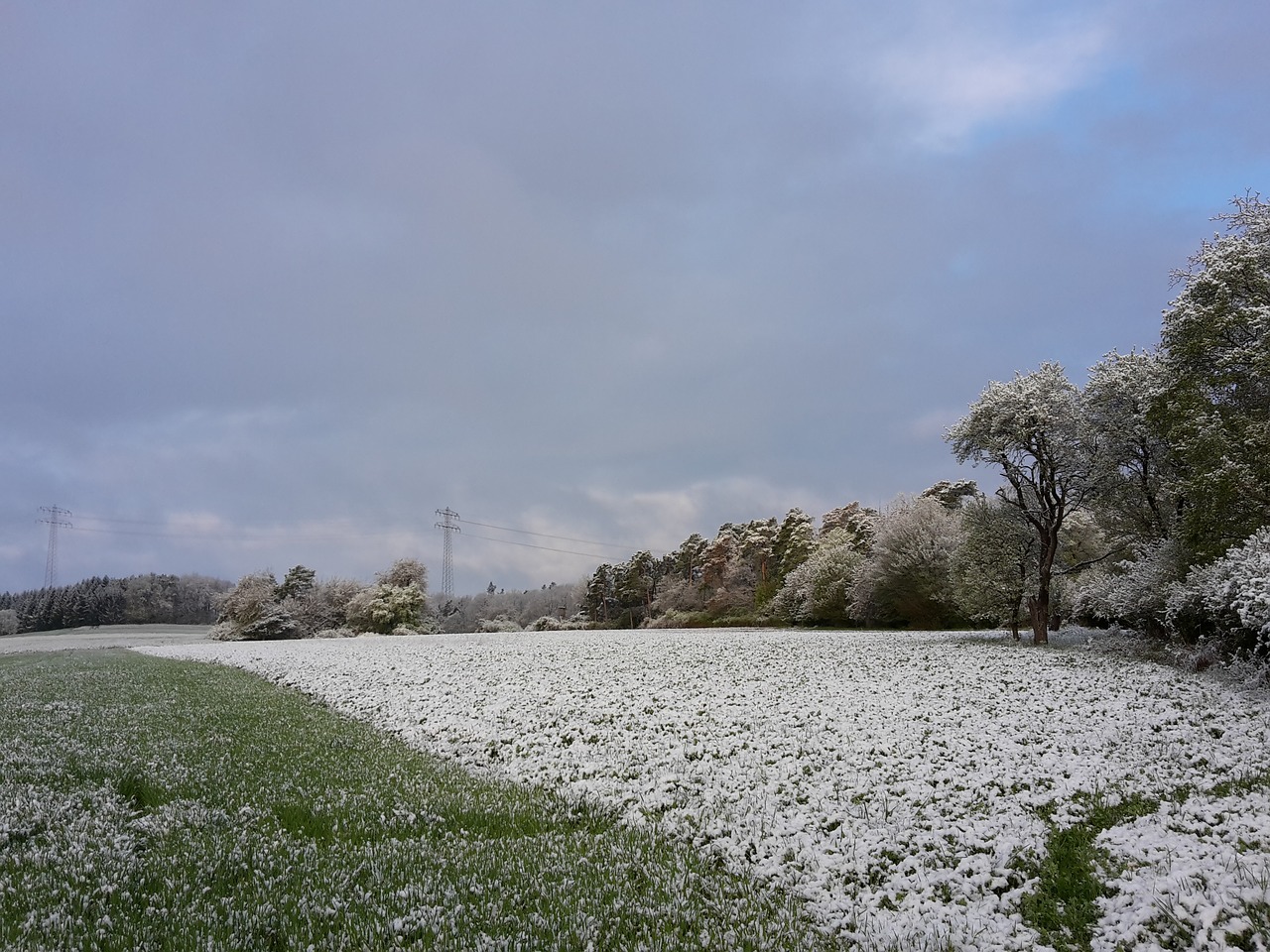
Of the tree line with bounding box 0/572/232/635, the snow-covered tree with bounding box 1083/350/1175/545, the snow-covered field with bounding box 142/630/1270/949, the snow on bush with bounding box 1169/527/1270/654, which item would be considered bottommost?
the tree line with bounding box 0/572/232/635

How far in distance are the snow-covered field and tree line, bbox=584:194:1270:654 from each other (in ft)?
8.82

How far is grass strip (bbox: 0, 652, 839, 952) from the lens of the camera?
514 cm

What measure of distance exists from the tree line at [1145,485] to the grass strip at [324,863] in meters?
13.0

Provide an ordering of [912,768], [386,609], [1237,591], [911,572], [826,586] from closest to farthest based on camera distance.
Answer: [912,768] → [1237,591] → [911,572] → [826,586] → [386,609]

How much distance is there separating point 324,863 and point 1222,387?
2476 centimetres

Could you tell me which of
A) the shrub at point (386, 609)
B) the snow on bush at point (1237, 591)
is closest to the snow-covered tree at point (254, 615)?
the shrub at point (386, 609)

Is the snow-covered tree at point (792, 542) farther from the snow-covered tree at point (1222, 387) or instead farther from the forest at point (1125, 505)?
the snow-covered tree at point (1222, 387)

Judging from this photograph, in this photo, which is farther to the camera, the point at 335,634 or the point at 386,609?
the point at 386,609

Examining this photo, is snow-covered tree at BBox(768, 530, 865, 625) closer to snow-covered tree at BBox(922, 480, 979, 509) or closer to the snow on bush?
snow-covered tree at BBox(922, 480, 979, 509)

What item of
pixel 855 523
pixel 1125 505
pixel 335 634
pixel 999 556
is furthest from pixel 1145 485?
pixel 335 634

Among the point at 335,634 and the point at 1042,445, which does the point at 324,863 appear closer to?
the point at 1042,445

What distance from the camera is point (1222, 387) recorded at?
18.5 metres

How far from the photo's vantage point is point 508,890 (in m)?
5.97

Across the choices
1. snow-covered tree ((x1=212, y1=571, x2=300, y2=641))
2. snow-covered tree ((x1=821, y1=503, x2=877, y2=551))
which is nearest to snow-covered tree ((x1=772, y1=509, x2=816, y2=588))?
snow-covered tree ((x1=821, y1=503, x2=877, y2=551))
